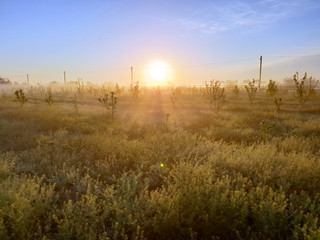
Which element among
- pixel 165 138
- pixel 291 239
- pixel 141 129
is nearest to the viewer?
pixel 291 239

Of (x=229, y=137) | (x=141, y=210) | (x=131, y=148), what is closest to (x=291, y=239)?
(x=141, y=210)

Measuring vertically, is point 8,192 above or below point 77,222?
above

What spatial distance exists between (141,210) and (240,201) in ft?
4.57

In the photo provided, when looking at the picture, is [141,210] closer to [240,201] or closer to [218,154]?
[240,201]

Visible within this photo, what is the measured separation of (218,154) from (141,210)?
8.38 feet

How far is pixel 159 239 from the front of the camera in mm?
2639

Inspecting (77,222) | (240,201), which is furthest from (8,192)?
(240,201)

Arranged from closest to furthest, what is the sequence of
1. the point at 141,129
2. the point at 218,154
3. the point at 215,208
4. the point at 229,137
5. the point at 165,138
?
the point at 215,208 < the point at 218,154 < the point at 165,138 < the point at 229,137 < the point at 141,129

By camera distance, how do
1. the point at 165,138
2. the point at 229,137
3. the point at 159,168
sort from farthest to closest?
the point at 229,137 < the point at 165,138 < the point at 159,168

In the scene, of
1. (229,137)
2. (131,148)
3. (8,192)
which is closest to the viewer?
(8,192)

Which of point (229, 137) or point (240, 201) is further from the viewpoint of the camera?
point (229, 137)

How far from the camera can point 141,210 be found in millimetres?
2844

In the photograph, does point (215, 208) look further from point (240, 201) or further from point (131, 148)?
point (131, 148)

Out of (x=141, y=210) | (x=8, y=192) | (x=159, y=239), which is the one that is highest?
(x=8, y=192)
